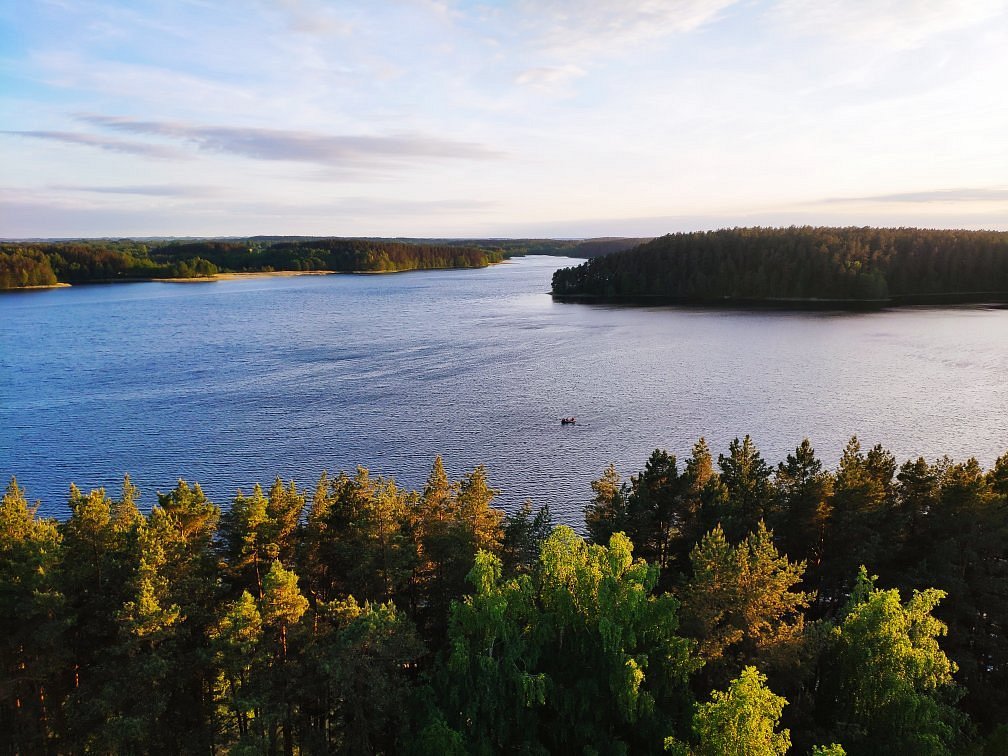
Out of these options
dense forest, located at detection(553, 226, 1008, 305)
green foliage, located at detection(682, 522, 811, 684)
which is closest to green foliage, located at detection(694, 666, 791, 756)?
green foliage, located at detection(682, 522, 811, 684)

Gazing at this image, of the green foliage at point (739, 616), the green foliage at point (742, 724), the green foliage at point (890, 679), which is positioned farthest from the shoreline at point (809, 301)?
the green foliage at point (742, 724)

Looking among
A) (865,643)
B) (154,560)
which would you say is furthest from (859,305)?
(154,560)

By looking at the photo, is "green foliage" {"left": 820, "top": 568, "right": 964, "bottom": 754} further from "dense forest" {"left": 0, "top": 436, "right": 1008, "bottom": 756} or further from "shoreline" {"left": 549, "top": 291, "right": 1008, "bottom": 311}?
"shoreline" {"left": 549, "top": 291, "right": 1008, "bottom": 311}

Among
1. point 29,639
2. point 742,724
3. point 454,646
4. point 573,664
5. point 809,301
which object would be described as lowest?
point 573,664

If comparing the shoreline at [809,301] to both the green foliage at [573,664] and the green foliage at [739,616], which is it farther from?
the green foliage at [573,664]

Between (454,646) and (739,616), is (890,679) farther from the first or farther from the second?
(454,646)

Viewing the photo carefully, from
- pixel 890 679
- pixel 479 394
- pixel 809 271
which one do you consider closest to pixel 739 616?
pixel 890 679
